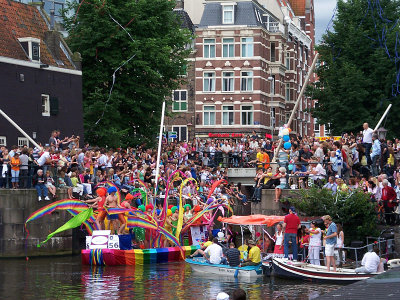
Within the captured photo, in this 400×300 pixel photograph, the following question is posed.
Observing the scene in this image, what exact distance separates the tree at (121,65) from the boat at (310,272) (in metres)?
23.9

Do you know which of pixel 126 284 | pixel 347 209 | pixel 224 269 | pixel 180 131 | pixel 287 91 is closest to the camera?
pixel 126 284

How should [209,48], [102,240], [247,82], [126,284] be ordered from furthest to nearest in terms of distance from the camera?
[209,48]
[247,82]
[102,240]
[126,284]

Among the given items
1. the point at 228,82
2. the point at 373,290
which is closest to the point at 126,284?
the point at 373,290

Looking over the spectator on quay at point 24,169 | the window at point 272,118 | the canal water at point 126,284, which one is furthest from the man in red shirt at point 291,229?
the window at point 272,118

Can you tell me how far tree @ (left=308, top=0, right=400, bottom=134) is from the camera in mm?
61469

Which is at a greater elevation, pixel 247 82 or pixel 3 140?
pixel 247 82

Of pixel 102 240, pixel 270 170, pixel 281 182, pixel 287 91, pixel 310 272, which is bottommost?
pixel 310 272

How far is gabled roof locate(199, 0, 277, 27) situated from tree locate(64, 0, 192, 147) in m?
23.9

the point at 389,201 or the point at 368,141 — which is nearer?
the point at 389,201

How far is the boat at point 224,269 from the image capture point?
3384 cm

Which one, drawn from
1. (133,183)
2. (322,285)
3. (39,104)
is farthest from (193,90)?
(322,285)

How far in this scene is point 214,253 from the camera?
35188mm

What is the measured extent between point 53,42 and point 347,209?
24.3 m

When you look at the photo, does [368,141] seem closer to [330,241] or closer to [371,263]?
[330,241]
